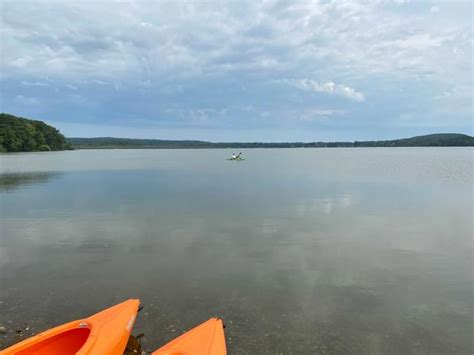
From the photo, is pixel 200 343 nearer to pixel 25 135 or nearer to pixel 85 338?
pixel 85 338

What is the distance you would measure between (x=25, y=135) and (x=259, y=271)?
130136 mm

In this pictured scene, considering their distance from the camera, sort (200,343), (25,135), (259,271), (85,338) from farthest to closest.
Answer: (25,135), (259,271), (85,338), (200,343)

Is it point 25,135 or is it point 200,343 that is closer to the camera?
point 200,343

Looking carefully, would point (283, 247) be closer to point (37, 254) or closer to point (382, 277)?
point (382, 277)

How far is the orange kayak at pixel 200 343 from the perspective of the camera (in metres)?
5.35

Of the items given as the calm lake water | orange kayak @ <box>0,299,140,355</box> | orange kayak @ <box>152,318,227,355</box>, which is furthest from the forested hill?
orange kayak @ <box>152,318,227,355</box>

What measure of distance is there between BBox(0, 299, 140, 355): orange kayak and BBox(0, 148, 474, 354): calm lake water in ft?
2.77

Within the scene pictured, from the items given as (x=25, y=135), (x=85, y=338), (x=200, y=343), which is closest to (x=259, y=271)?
(x=200, y=343)

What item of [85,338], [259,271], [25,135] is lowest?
[259,271]

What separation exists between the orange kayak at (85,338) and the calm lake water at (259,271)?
0.84 m

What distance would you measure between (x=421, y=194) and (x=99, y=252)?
23.2 meters

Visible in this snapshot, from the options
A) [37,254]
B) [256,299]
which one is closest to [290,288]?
[256,299]

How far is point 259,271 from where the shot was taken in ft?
33.2

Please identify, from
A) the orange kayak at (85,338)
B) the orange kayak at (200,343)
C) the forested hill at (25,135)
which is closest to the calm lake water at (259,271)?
the orange kayak at (200,343)
